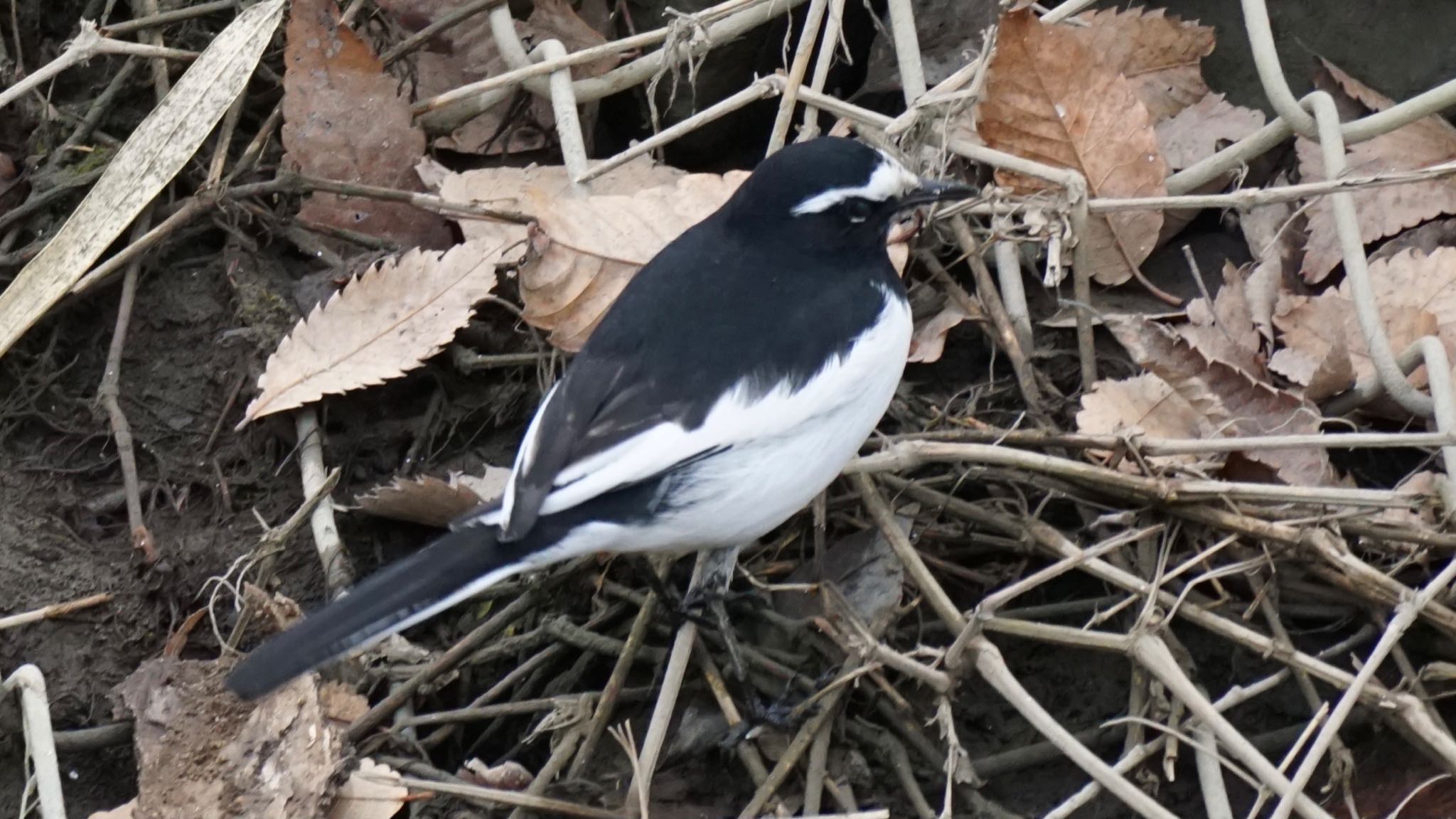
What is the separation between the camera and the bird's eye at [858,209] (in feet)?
9.89

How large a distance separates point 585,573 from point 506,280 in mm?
781

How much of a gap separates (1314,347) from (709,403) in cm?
137

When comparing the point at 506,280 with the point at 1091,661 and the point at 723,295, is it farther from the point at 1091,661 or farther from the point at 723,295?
the point at 1091,661

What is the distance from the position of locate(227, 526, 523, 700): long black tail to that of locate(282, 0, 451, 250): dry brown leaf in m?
1.30

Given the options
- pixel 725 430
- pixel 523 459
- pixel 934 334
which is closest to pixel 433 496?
pixel 523 459

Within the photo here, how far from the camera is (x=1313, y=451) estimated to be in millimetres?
3008

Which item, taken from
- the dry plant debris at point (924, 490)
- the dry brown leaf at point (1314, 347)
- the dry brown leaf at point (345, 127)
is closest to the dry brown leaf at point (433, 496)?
the dry plant debris at point (924, 490)

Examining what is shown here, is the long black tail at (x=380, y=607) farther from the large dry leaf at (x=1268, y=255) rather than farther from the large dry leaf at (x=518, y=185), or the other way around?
the large dry leaf at (x=1268, y=255)

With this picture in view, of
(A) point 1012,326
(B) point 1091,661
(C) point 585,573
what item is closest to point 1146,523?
(B) point 1091,661

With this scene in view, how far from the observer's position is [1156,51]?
3799 mm

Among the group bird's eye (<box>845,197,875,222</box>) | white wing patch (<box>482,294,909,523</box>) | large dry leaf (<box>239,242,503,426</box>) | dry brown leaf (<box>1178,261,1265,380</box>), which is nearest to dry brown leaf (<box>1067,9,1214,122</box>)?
dry brown leaf (<box>1178,261,1265,380</box>)

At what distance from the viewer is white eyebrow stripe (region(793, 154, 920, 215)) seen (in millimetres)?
2990

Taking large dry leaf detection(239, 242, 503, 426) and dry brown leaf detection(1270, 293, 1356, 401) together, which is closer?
dry brown leaf detection(1270, 293, 1356, 401)

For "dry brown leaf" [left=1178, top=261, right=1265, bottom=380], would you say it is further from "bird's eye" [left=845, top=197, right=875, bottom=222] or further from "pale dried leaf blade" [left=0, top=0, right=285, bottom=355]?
"pale dried leaf blade" [left=0, top=0, right=285, bottom=355]
